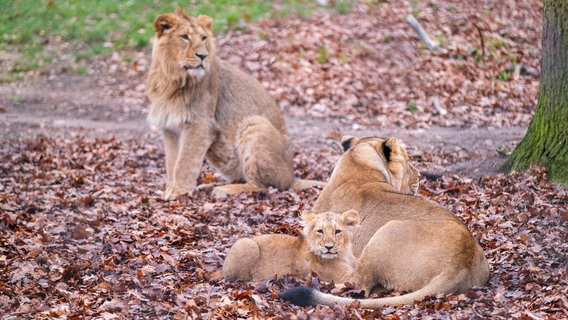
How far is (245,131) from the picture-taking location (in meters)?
10.5

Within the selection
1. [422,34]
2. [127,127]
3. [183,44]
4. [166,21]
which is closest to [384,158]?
[183,44]

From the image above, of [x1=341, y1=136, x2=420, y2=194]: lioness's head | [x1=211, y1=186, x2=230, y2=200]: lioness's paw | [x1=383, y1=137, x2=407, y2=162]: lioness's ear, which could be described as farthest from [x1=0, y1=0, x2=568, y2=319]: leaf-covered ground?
[x1=383, y1=137, x2=407, y2=162]: lioness's ear

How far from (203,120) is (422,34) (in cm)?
920

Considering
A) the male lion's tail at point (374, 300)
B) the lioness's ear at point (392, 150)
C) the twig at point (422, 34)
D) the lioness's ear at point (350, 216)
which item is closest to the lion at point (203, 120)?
the lioness's ear at point (392, 150)

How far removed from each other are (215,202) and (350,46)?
30.4ft

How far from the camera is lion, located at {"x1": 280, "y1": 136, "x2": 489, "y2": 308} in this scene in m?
5.69

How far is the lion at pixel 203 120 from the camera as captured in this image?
10094mm

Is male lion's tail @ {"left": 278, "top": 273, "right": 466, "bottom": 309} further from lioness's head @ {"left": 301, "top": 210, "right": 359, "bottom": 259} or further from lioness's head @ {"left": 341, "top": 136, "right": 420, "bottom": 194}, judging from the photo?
lioness's head @ {"left": 341, "top": 136, "right": 420, "bottom": 194}

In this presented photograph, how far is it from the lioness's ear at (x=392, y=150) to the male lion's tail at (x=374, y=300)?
5.79 ft

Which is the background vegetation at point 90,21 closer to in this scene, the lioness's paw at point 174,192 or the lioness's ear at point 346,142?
the lioness's paw at point 174,192

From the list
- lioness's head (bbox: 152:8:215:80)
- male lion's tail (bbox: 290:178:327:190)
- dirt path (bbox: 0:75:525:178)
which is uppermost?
lioness's head (bbox: 152:8:215:80)

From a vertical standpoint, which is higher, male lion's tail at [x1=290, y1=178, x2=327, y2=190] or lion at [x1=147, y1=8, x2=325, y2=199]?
lion at [x1=147, y1=8, x2=325, y2=199]

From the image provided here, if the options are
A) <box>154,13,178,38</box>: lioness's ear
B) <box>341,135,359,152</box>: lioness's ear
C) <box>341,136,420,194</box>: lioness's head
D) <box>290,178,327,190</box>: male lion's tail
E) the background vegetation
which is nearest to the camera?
<box>341,136,420,194</box>: lioness's head

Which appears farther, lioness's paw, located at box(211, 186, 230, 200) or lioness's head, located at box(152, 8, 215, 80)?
lioness's head, located at box(152, 8, 215, 80)
